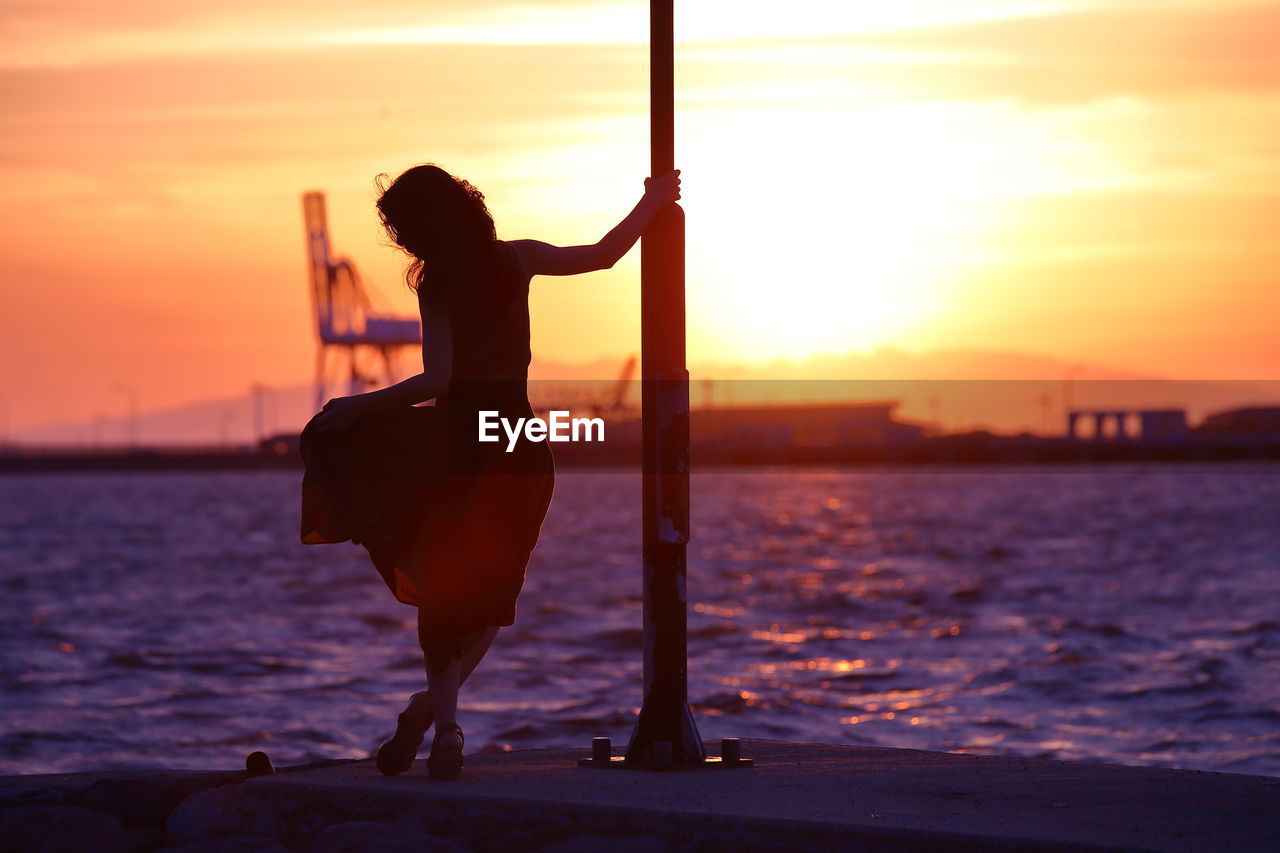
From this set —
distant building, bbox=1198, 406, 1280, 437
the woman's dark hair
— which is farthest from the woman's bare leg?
distant building, bbox=1198, 406, 1280, 437

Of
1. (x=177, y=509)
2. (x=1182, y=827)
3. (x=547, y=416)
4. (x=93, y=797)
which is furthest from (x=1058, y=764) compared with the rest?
(x=177, y=509)

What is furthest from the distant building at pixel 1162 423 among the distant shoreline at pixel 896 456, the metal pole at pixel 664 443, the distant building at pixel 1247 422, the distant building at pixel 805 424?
the metal pole at pixel 664 443

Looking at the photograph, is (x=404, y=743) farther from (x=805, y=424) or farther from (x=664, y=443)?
(x=805, y=424)

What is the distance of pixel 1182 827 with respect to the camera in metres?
3.53

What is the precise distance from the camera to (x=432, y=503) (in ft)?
14.0

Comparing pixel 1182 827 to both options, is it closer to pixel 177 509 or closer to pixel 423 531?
pixel 423 531

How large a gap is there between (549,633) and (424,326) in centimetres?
1112

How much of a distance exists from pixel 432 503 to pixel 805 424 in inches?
6485

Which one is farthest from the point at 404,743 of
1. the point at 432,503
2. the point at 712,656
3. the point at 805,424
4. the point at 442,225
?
the point at 805,424

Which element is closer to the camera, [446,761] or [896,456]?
[446,761]

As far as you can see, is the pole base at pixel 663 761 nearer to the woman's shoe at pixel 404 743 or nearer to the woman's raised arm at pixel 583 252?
the woman's shoe at pixel 404 743

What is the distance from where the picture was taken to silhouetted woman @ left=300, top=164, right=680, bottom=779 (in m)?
4.21

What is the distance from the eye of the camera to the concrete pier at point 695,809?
3512 millimetres

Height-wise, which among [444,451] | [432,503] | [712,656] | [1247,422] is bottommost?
[712,656]
